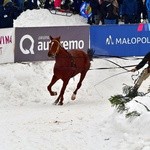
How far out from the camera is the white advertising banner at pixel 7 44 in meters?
15.4

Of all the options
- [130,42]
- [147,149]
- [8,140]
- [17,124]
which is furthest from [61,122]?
[130,42]

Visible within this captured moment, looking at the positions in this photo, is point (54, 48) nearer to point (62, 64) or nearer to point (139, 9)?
point (62, 64)

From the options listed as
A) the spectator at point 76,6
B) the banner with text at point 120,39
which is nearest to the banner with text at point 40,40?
the banner with text at point 120,39

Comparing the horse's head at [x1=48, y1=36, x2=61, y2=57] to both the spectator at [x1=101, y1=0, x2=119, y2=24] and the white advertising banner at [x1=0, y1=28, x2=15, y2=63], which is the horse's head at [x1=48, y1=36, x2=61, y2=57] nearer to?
the white advertising banner at [x1=0, y1=28, x2=15, y2=63]

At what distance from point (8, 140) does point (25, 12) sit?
13.6 meters

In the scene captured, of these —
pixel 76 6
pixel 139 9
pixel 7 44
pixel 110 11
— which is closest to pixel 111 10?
pixel 110 11

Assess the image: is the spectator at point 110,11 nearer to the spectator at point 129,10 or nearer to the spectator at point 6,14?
the spectator at point 129,10

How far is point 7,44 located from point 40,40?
3.46 ft

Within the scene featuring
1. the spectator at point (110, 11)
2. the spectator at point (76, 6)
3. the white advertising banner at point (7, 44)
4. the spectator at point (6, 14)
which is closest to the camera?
the white advertising banner at point (7, 44)

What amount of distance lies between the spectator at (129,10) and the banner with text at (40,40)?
298 centimetres

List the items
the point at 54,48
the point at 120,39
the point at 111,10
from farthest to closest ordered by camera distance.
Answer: the point at 111,10 → the point at 120,39 → the point at 54,48

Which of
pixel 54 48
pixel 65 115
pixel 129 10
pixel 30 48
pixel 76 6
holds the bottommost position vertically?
pixel 65 115

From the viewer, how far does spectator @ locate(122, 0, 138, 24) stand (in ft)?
62.5

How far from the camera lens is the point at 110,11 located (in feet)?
61.3
